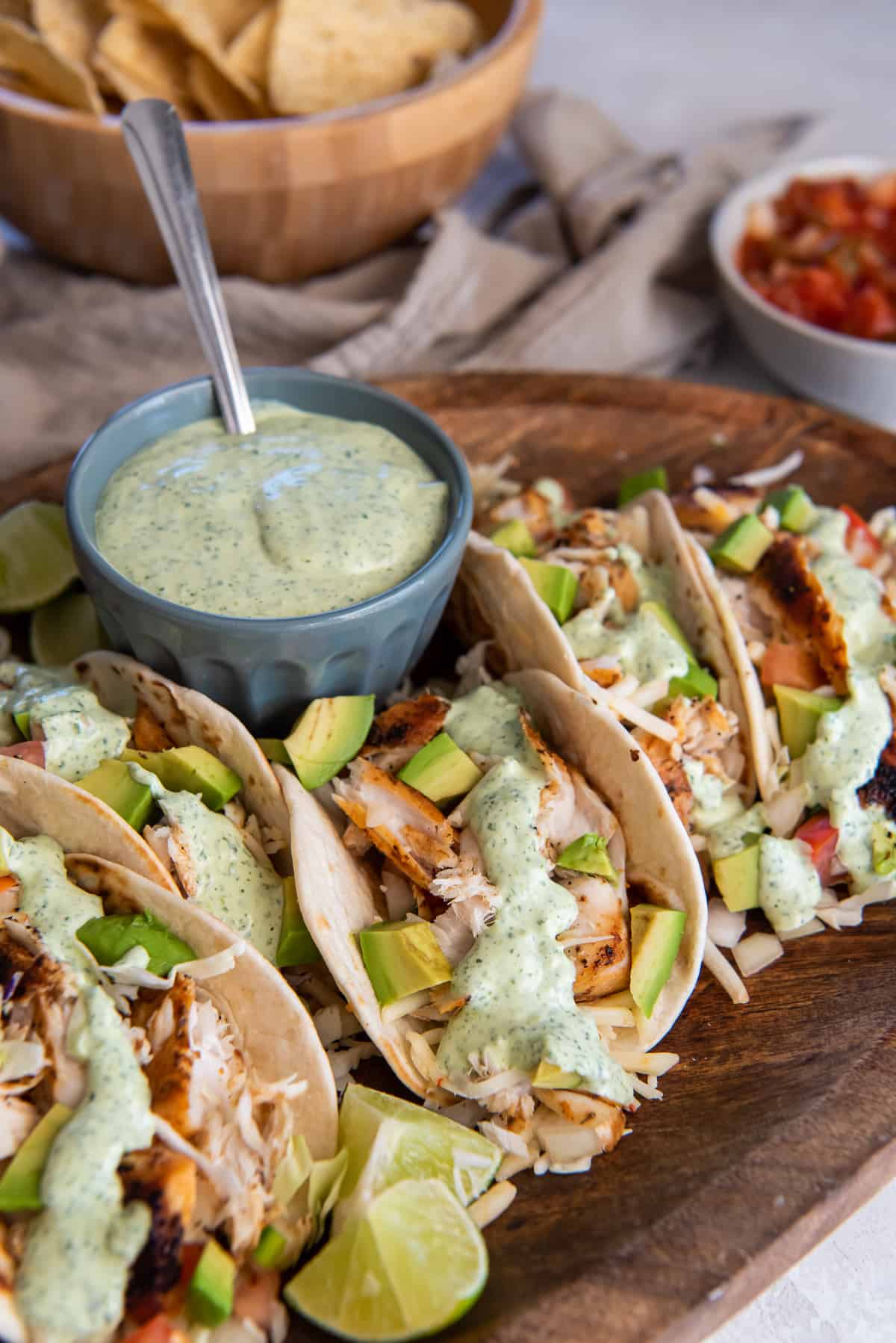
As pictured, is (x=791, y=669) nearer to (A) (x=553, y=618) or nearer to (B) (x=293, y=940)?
(A) (x=553, y=618)

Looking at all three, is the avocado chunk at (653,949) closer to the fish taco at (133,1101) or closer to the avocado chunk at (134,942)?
the fish taco at (133,1101)

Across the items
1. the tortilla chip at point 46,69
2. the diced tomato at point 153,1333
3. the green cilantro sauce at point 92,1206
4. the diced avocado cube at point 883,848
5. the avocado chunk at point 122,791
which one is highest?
the tortilla chip at point 46,69

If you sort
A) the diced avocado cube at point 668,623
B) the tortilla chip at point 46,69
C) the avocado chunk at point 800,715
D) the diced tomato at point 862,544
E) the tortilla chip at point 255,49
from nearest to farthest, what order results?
the avocado chunk at point 800,715 → the diced avocado cube at point 668,623 → the diced tomato at point 862,544 → the tortilla chip at point 46,69 → the tortilla chip at point 255,49

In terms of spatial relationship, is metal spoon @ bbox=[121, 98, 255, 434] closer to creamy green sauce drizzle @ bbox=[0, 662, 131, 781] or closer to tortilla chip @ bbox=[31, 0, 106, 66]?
creamy green sauce drizzle @ bbox=[0, 662, 131, 781]

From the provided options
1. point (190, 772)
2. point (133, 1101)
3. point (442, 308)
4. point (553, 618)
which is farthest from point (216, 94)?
point (133, 1101)

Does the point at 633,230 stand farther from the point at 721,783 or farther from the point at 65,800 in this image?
the point at 65,800

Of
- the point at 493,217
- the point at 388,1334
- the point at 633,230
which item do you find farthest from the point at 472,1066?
the point at 493,217

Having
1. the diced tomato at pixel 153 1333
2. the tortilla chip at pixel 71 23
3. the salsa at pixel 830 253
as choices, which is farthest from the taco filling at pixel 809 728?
the tortilla chip at pixel 71 23
